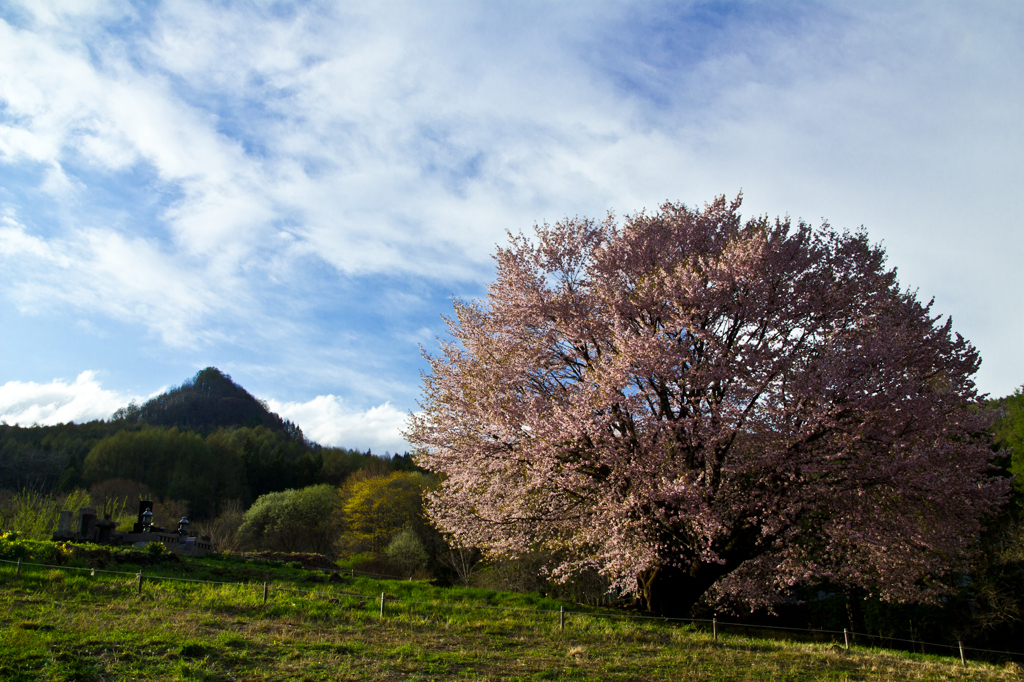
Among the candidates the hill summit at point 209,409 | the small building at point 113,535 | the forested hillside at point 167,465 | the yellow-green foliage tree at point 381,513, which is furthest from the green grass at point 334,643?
the hill summit at point 209,409

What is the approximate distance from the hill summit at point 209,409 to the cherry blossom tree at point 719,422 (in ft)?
487

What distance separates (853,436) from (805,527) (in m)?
3.21

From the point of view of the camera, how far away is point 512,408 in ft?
48.4

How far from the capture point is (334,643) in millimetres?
10109

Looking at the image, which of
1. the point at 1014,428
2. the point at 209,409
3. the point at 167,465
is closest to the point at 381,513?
the point at 1014,428

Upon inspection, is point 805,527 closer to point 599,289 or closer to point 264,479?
point 599,289

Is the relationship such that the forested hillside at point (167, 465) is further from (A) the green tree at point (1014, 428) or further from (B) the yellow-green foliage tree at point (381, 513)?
(A) the green tree at point (1014, 428)

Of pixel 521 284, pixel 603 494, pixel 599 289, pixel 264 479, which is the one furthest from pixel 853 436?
pixel 264 479

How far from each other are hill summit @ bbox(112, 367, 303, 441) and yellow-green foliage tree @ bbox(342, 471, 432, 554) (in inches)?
4153

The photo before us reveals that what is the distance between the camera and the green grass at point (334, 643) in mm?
8484

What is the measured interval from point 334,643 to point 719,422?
29.6 feet

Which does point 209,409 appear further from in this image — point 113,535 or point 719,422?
point 719,422

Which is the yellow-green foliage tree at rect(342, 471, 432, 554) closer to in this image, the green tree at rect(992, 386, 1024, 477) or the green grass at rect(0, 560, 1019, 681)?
the green grass at rect(0, 560, 1019, 681)

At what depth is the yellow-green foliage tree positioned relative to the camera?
51434 mm
